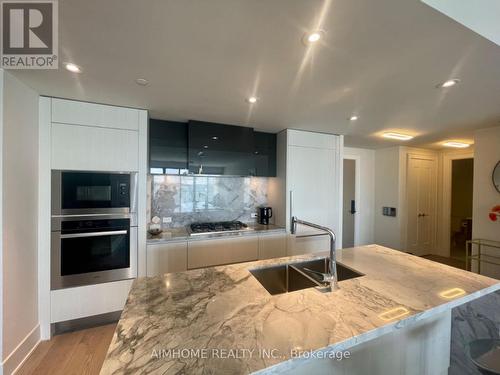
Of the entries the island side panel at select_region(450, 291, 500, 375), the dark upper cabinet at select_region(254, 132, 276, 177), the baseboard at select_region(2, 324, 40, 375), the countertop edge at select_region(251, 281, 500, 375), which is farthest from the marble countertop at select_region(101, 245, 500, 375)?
the dark upper cabinet at select_region(254, 132, 276, 177)

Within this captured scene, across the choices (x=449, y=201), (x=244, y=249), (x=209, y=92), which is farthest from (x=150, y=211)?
(x=449, y=201)

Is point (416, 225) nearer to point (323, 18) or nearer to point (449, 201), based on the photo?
point (449, 201)

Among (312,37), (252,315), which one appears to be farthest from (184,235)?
(312,37)

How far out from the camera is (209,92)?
1900 mm

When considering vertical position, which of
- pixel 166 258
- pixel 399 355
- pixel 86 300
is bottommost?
pixel 86 300

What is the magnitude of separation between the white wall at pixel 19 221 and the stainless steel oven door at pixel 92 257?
16 centimetres

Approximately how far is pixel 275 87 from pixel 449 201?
499 cm

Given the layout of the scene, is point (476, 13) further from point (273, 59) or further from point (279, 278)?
point (279, 278)

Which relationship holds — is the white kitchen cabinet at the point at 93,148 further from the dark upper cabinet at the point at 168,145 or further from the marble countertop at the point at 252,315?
the marble countertop at the point at 252,315

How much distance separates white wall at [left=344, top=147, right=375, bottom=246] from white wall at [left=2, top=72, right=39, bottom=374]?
470 centimetres

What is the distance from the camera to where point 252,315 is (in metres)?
0.95

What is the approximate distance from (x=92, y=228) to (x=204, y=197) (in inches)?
53.9

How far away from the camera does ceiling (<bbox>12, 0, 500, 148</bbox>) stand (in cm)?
103

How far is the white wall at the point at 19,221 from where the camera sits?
157 cm
